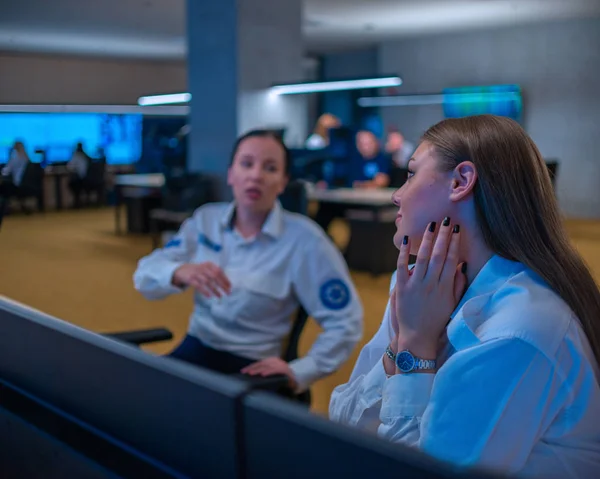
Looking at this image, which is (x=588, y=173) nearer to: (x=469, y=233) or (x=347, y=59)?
(x=347, y=59)

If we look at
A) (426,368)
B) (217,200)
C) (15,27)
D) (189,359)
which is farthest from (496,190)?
(217,200)

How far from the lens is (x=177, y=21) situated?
6.98 metres

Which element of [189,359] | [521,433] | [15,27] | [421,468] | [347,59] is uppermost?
[347,59]

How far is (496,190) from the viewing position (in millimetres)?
1012

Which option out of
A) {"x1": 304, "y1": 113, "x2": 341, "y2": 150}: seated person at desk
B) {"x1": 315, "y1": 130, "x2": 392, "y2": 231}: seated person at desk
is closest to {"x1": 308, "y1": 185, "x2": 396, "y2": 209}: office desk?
Answer: {"x1": 315, "y1": 130, "x2": 392, "y2": 231}: seated person at desk

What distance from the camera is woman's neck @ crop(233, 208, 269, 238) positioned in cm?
222

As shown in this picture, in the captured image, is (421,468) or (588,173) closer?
(421,468)

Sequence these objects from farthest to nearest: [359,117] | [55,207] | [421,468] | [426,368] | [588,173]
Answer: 1. [359,117]
2. [588,173]
3. [55,207]
4. [426,368]
5. [421,468]

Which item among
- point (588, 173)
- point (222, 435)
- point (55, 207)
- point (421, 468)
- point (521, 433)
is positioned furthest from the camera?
point (588, 173)

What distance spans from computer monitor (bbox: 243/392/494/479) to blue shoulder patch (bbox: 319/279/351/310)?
1.49 meters

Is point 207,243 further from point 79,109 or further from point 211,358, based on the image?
point 79,109

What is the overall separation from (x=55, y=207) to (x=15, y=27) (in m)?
0.54

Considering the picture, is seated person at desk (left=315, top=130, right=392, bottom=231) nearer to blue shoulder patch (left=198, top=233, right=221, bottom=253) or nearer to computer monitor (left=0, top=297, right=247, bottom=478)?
blue shoulder patch (left=198, top=233, right=221, bottom=253)

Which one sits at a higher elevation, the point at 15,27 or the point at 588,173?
the point at 15,27
